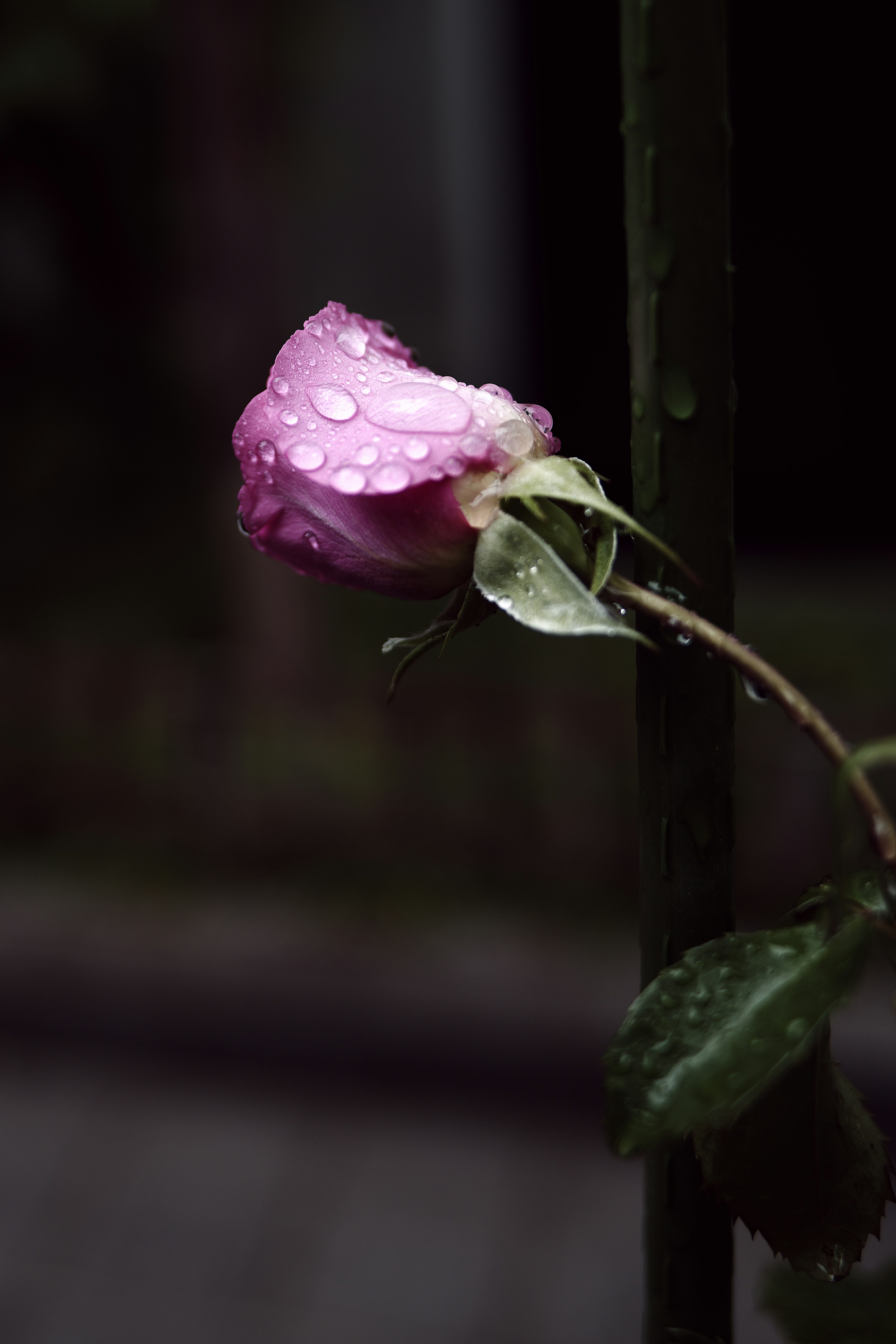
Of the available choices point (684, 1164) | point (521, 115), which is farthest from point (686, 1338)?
point (521, 115)

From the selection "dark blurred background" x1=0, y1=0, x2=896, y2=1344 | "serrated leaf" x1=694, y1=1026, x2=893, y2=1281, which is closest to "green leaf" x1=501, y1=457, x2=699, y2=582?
"serrated leaf" x1=694, y1=1026, x2=893, y2=1281

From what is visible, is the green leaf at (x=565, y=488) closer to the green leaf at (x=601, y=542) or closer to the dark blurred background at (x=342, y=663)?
the green leaf at (x=601, y=542)

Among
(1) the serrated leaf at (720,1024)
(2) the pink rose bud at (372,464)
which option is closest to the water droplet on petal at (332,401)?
(2) the pink rose bud at (372,464)

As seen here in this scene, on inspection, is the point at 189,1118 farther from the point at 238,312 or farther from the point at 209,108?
the point at 209,108

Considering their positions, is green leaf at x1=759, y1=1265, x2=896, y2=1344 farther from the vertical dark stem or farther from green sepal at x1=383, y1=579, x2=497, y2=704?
green sepal at x1=383, y1=579, x2=497, y2=704

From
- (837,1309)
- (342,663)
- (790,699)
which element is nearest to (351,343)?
(790,699)

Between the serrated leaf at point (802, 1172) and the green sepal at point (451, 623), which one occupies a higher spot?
the green sepal at point (451, 623)
